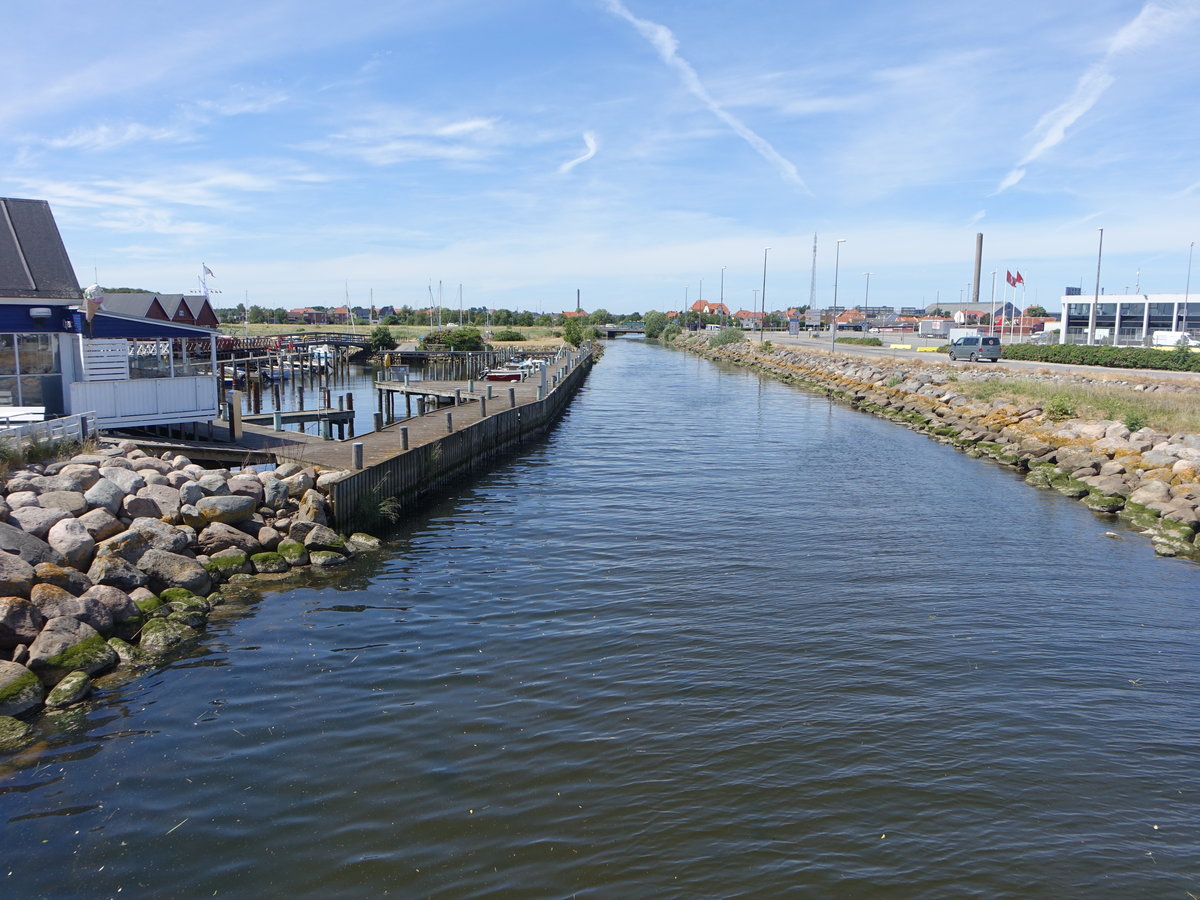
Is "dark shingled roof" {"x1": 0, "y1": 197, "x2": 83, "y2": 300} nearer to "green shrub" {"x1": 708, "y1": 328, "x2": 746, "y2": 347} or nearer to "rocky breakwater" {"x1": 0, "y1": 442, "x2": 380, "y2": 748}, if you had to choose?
"rocky breakwater" {"x1": 0, "y1": 442, "x2": 380, "y2": 748}

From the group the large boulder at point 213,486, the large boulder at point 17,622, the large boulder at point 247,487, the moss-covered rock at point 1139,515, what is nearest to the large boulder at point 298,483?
the large boulder at point 247,487

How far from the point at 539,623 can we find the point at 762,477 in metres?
13.2

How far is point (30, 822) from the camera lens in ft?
24.9

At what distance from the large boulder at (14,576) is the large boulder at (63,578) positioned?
117mm

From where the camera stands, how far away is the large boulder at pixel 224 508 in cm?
1451

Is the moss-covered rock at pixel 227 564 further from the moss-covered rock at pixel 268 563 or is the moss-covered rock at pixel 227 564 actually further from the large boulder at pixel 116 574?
the large boulder at pixel 116 574

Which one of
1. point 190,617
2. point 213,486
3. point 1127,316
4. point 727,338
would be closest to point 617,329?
point 727,338

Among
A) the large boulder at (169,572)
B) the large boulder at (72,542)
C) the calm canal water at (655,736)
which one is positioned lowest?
the calm canal water at (655,736)

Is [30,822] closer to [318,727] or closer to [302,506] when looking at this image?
[318,727]

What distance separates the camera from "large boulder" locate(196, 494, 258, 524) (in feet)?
47.6

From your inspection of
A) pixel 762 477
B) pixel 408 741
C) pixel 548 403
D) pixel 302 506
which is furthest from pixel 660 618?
pixel 548 403

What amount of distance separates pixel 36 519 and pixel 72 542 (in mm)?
872

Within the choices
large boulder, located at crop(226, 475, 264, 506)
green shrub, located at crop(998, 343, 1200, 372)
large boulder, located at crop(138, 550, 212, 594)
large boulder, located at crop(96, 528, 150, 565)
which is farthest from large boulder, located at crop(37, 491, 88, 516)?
green shrub, located at crop(998, 343, 1200, 372)

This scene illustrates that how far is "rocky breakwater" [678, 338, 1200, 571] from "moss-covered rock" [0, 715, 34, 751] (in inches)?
745
